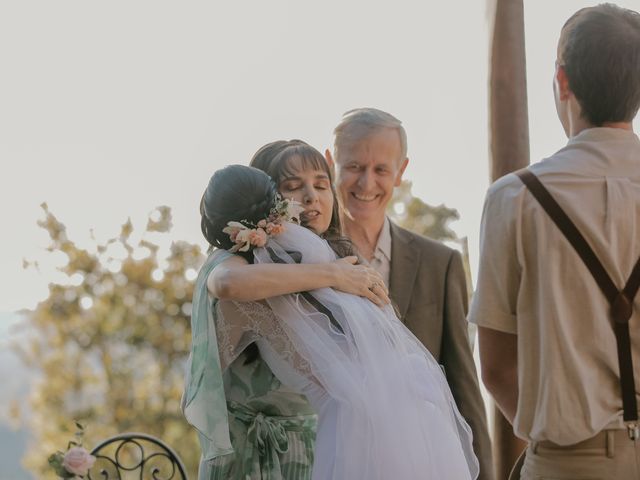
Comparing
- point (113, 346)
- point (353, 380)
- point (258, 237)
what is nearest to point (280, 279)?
point (258, 237)

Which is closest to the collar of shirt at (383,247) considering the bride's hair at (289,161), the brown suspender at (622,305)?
the bride's hair at (289,161)

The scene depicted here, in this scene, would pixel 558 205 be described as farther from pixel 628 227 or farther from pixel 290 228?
pixel 290 228

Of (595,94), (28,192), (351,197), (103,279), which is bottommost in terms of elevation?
(103,279)

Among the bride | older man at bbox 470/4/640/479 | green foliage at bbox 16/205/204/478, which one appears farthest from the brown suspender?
green foliage at bbox 16/205/204/478

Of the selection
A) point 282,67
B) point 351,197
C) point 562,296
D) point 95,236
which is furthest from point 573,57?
point 95,236

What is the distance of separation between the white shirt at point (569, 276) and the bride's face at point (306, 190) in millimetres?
729

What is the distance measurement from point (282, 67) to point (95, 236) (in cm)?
205

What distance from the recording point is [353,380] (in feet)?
6.83

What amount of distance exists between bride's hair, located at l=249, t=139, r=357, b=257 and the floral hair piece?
21 centimetres

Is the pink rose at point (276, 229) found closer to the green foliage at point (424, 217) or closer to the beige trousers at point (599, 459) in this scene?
the beige trousers at point (599, 459)

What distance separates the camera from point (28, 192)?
8391mm

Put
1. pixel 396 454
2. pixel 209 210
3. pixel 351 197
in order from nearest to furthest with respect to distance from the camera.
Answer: pixel 396 454, pixel 209 210, pixel 351 197

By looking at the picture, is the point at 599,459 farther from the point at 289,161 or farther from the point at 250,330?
the point at 289,161

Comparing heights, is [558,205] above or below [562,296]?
above
